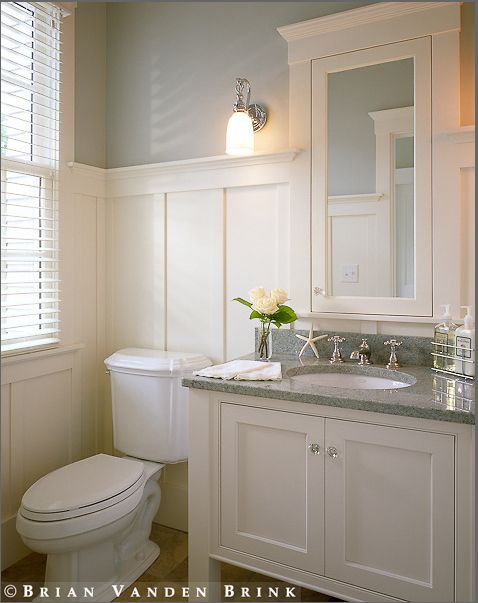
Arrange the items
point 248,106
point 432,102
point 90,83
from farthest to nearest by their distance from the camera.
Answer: point 90,83, point 248,106, point 432,102

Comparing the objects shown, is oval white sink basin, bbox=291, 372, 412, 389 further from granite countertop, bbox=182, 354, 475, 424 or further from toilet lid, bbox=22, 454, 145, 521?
toilet lid, bbox=22, 454, 145, 521

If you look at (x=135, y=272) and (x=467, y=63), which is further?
(x=135, y=272)

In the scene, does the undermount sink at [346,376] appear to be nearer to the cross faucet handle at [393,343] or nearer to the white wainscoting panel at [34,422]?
the cross faucet handle at [393,343]

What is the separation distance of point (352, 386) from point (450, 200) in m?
0.77

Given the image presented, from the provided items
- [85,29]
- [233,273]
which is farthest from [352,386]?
[85,29]

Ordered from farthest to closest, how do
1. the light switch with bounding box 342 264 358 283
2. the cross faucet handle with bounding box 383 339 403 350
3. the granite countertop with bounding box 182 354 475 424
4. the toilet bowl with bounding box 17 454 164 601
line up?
the light switch with bounding box 342 264 358 283 < the cross faucet handle with bounding box 383 339 403 350 < the toilet bowl with bounding box 17 454 164 601 < the granite countertop with bounding box 182 354 475 424

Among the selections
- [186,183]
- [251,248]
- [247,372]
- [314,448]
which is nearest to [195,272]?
[251,248]

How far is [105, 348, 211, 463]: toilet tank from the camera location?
82.0 inches

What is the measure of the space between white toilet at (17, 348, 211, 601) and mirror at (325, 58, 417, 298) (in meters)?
0.79

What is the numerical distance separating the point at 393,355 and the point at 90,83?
1933 millimetres

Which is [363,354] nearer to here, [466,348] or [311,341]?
[311,341]

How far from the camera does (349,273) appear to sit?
1964 mm

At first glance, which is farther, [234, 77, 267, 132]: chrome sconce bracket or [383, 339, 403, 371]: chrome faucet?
[234, 77, 267, 132]: chrome sconce bracket

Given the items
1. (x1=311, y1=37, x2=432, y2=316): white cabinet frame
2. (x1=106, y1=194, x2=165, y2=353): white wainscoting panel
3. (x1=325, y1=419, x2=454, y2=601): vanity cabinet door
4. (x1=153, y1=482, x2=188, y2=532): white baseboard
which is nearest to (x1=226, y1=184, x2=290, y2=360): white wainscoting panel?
(x1=311, y1=37, x2=432, y2=316): white cabinet frame
